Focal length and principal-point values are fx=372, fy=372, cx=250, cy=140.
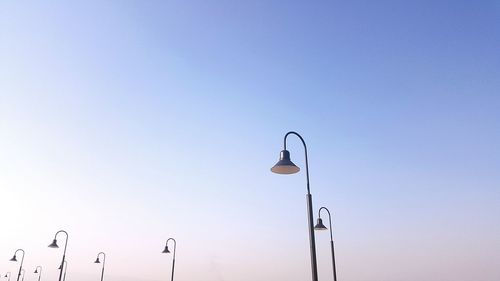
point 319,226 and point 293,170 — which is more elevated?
point 319,226

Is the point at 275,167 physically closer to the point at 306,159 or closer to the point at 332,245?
the point at 306,159

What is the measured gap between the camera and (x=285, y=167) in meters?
11.1

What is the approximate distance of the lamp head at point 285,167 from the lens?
36.6 ft

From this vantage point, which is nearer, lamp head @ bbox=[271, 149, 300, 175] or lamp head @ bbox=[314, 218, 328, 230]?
lamp head @ bbox=[271, 149, 300, 175]

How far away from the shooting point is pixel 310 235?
1036 centimetres

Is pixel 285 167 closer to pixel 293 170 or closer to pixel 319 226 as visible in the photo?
pixel 293 170

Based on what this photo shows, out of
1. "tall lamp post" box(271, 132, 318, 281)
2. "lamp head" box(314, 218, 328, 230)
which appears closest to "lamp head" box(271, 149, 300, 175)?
"tall lamp post" box(271, 132, 318, 281)

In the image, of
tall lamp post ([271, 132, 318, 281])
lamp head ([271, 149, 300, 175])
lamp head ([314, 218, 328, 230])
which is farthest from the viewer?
lamp head ([314, 218, 328, 230])

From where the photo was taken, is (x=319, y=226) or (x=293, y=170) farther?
(x=319, y=226)

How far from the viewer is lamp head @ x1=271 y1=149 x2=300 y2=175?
1114 cm

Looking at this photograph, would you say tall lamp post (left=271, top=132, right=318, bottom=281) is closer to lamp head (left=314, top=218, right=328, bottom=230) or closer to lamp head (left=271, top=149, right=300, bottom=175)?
lamp head (left=271, top=149, right=300, bottom=175)

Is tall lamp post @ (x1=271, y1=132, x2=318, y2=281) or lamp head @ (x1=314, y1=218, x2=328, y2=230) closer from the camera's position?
tall lamp post @ (x1=271, y1=132, x2=318, y2=281)

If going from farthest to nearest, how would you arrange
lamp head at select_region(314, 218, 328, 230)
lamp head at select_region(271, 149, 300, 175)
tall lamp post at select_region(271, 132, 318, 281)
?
lamp head at select_region(314, 218, 328, 230)
lamp head at select_region(271, 149, 300, 175)
tall lamp post at select_region(271, 132, 318, 281)

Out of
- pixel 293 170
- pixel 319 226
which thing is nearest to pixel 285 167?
pixel 293 170
